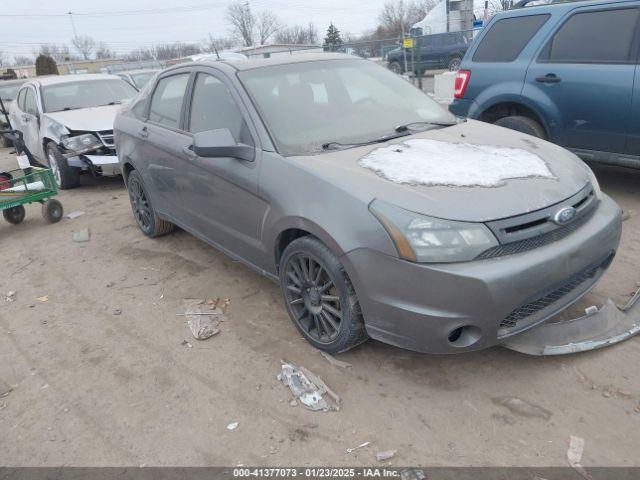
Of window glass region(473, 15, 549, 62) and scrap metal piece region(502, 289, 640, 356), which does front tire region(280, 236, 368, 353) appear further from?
window glass region(473, 15, 549, 62)

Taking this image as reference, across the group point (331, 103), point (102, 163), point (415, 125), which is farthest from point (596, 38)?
point (102, 163)

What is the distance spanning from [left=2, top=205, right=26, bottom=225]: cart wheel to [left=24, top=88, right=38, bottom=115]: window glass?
8.95 ft

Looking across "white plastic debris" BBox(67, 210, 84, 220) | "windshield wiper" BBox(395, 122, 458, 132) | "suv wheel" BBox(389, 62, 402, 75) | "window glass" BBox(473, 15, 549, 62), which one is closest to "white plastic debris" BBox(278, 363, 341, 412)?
"windshield wiper" BBox(395, 122, 458, 132)

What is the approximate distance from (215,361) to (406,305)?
4.54ft

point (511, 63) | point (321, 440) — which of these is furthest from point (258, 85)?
point (511, 63)

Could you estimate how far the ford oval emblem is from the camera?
264 centimetres

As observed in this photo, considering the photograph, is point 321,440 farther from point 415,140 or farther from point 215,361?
point 415,140

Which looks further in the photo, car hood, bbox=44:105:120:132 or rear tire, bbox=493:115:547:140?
car hood, bbox=44:105:120:132

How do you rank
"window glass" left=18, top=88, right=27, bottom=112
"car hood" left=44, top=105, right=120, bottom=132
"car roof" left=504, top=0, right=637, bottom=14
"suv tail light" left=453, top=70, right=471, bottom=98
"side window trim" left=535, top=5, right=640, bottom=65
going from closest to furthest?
"side window trim" left=535, top=5, right=640, bottom=65
"car roof" left=504, top=0, right=637, bottom=14
"suv tail light" left=453, top=70, right=471, bottom=98
"car hood" left=44, top=105, right=120, bottom=132
"window glass" left=18, top=88, right=27, bottom=112

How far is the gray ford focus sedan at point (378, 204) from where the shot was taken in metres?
2.48

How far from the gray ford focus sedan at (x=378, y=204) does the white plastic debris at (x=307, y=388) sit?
23 cm

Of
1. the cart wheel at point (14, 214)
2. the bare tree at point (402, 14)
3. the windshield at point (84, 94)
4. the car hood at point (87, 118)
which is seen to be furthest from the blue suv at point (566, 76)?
the bare tree at point (402, 14)

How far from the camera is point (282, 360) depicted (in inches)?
125

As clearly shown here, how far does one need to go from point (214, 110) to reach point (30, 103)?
686 cm
